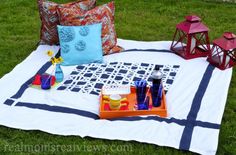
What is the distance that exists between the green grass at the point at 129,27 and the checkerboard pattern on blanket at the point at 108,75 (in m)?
0.56

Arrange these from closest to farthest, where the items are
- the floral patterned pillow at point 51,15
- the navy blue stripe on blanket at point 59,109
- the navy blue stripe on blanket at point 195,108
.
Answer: the navy blue stripe on blanket at point 195,108 → the navy blue stripe on blanket at point 59,109 → the floral patterned pillow at point 51,15

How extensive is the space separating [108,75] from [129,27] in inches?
52.1

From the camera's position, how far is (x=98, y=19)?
4027 mm

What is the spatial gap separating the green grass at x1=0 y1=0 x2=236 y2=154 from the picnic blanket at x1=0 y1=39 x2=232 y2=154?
0.08m

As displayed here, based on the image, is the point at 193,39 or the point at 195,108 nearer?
the point at 195,108

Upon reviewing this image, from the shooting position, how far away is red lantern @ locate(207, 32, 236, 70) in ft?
12.3

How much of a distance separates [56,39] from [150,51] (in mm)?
925

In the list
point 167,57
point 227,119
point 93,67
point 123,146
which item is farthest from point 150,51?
point 123,146

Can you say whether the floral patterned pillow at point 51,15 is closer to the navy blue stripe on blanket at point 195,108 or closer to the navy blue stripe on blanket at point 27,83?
the navy blue stripe on blanket at point 27,83

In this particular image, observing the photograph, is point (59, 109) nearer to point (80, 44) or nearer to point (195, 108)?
point (80, 44)

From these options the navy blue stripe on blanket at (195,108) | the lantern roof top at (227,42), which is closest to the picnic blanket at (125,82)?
the navy blue stripe on blanket at (195,108)

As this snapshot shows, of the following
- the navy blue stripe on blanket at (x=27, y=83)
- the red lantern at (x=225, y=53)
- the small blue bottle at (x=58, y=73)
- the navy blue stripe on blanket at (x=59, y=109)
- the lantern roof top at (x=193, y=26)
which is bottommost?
the navy blue stripe on blanket at (x=59, y=109)

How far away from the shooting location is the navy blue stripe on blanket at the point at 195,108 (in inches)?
112


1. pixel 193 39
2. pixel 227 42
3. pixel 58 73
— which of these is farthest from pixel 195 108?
pixel 58 73
